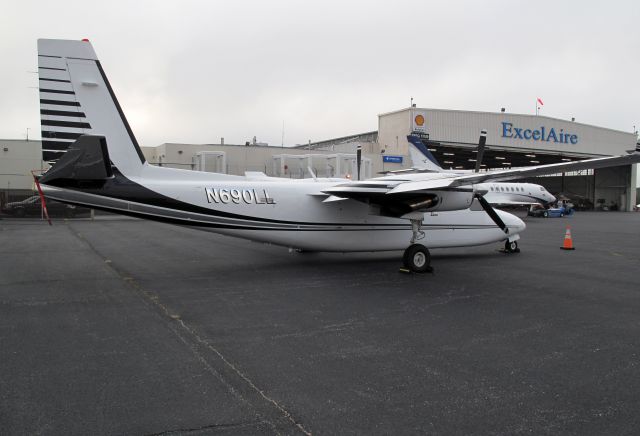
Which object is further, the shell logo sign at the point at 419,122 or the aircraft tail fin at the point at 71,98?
the shell logo sign at the point at 419,122

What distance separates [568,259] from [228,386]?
41.6 feet

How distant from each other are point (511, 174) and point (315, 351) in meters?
6.50

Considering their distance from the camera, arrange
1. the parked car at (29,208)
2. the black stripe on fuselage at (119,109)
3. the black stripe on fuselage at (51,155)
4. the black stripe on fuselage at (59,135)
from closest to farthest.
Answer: the black stripe on fuselage at (59,135) < the black stripe on fuselage at (51,155) < the black stripe on fuselage at (119,109) < the parked car at (29,208)

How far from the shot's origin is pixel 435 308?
8078mm

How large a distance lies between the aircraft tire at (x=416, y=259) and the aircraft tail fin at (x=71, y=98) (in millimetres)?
7036

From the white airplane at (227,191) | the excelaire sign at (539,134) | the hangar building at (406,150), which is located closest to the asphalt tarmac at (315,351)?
the white airplane at (227,191)

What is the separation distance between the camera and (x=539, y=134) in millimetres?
48938

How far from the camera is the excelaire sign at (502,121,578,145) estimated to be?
47125 millimetres

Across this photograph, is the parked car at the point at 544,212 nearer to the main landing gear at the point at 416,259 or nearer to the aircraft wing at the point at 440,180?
the main landing gear at the point at 416,259

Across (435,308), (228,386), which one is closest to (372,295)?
(435,308)

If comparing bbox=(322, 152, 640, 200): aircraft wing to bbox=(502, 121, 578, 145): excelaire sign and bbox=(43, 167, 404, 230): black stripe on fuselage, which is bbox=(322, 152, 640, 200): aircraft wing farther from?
bbox=(502, 121, 578, 145): excelaire sign

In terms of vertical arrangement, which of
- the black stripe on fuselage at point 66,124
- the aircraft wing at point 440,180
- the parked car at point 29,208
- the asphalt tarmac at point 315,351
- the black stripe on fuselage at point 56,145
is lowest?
the asphalt tarmac at point 315,351

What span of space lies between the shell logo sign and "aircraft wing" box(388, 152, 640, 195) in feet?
104

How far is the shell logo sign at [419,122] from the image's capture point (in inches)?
1644
